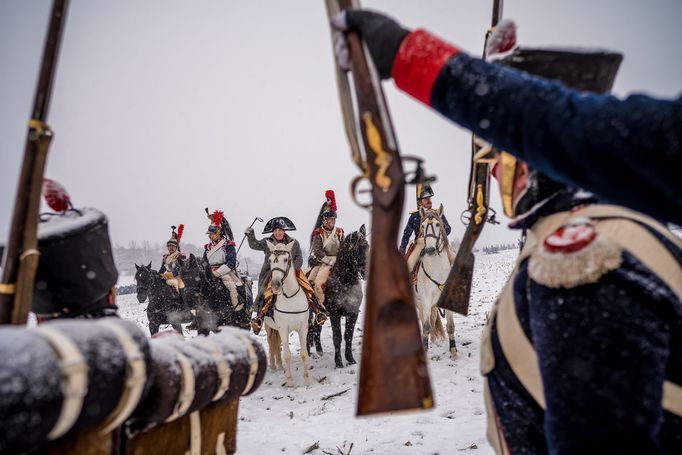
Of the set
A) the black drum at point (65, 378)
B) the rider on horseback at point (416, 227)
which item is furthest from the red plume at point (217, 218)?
the black drum at point (65, 378)

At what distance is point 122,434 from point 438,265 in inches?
278

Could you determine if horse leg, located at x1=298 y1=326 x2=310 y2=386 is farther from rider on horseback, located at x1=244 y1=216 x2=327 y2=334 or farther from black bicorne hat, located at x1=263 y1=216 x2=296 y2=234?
black bicorne hat, located at x1=263 y1=216 x2=296 y2=234

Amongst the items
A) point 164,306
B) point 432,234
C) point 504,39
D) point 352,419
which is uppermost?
point 504,39

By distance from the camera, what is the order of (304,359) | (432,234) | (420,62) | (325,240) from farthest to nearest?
(325,240)
(432,234)
(304,359)
(420,62)

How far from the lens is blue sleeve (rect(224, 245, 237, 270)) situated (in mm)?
9336

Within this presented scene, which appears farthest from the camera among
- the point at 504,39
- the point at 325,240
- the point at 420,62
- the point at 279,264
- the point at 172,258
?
the point at 172,258

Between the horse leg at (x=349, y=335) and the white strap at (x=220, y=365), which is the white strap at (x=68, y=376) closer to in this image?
the white strap at (x=220, y=365)

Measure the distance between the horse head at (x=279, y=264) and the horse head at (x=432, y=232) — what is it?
2.69m

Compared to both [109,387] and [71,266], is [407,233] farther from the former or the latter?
[109,387]

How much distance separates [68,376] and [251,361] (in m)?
1.11

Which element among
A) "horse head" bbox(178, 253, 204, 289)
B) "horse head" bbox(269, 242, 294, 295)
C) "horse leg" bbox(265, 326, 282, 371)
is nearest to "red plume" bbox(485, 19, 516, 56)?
"horse head" bbox(269, 242, 294, 295)

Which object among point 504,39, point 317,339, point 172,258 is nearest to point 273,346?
point 317,339

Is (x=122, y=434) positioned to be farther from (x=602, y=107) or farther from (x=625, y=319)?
(x=602, y=107)

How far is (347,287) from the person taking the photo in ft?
27.0
